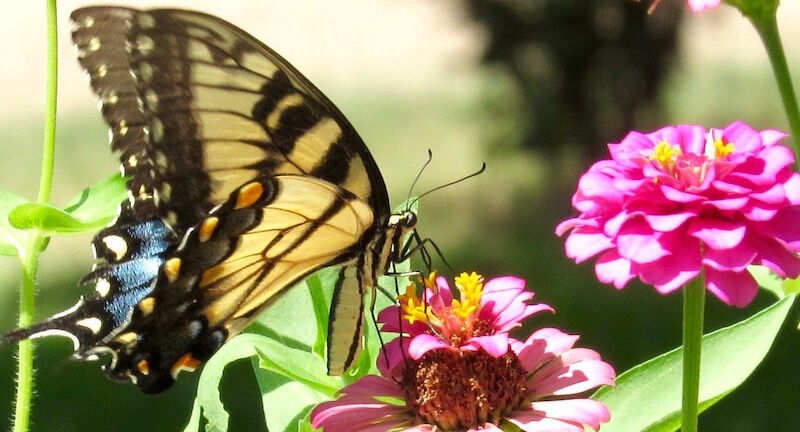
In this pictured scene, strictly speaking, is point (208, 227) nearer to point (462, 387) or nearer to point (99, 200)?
point (99, 200)

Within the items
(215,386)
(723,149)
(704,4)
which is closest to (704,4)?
(704,4)

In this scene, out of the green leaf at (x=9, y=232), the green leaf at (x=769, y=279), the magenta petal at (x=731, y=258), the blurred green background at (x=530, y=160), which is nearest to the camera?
the magenta petal at (x=731, y=258)

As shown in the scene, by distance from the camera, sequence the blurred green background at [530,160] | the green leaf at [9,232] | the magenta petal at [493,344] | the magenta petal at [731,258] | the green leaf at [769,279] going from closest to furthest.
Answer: the magenta petal at [731,258]
the magenta petal at [493,344]
the green leaf at [769,279]
the green leaf at [9,232]
the blurred green background at [530,160]

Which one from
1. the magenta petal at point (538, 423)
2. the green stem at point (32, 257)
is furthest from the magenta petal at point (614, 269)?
the green stem at point (32, 257)

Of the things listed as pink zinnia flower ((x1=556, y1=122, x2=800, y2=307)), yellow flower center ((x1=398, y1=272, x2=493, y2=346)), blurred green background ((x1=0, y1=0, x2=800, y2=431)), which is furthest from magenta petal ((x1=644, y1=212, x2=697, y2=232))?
blurred green background ((x1=0, y1=0, x2=800, y2=431))

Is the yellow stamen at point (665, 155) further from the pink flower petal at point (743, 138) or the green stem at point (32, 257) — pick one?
the green stem at point (32, 257)

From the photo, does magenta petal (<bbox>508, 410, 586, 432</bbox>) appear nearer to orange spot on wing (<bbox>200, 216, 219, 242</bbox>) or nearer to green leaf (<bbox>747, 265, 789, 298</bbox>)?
green leaf (<bbox>747, 265, 789, 298</bbox>)

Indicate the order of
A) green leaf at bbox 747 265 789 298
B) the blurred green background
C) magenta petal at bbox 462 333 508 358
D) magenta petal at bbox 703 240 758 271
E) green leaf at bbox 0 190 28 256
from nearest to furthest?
magenta petal at bbox 703 240 758 271
magenta petal at bbox 462 333 508 358
green leaf at bbox 747 265 789 298
green leaf at bbox 0 190 28 256
the blurred green background
